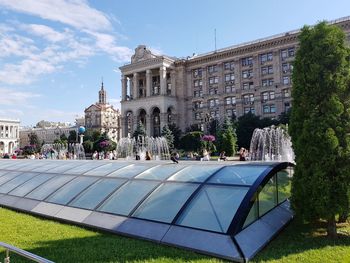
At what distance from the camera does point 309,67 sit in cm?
805

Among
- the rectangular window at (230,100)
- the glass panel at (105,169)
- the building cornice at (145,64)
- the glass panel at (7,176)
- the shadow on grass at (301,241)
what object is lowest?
the shadow on grass at (301,241)

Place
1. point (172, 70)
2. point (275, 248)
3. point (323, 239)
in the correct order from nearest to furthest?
point (275, 248) → point (323, 239) → point (172, 70)

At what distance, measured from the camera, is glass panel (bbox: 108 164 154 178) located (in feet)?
35.0

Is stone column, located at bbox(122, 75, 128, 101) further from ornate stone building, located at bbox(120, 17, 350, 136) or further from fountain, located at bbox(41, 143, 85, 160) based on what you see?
fountain, located at bbox(41, 143, 85, 160)

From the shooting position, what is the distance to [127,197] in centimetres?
930

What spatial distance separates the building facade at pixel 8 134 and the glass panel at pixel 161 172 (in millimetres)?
132540

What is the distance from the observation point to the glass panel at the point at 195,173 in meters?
8.95

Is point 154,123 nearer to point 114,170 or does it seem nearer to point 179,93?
point 179,93

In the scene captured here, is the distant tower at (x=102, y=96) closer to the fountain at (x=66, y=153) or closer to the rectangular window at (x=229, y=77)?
the fountain at (x=66, y=153)

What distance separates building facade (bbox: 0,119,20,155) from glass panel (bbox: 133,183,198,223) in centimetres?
13430

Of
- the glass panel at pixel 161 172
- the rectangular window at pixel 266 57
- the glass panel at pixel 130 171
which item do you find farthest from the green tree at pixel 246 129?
the glass panel at pixel 161 172

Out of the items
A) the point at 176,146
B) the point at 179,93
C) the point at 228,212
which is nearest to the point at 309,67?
the point at 228,212

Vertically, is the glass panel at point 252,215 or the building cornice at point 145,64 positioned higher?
the building cornice at point 145,64

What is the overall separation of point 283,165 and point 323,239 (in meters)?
2.38
